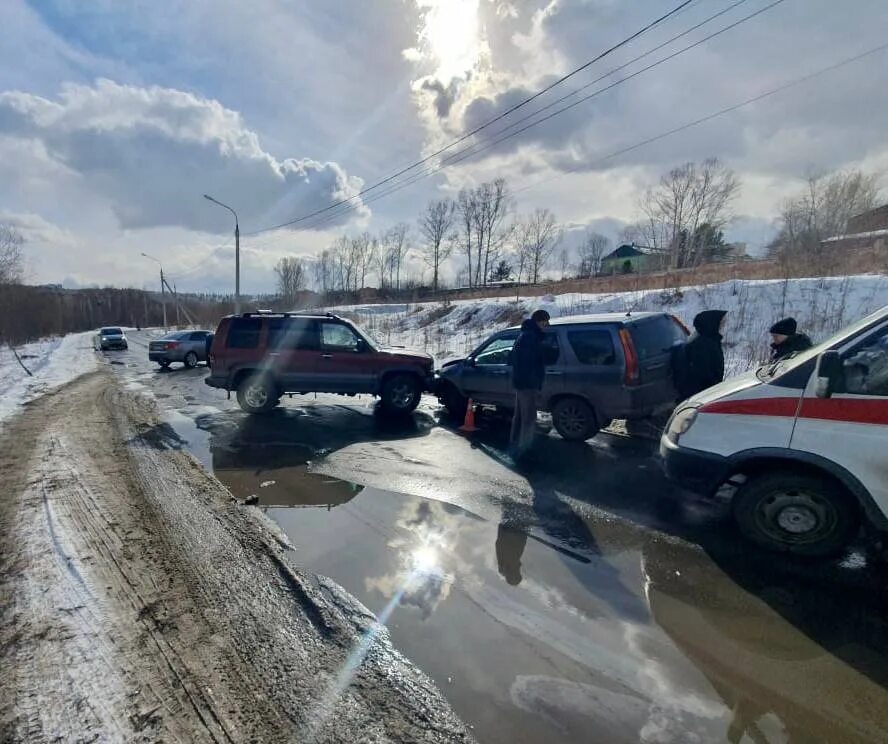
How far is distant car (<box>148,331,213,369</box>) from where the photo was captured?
65.1 ft

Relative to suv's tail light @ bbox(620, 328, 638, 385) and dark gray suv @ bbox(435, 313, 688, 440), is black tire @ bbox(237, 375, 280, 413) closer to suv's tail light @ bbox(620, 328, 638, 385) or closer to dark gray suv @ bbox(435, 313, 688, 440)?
dark gray suv @ bbox(435, 313, 688, 440)

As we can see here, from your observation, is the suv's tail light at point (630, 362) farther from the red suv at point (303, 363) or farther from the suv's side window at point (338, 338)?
the suv's side window at point (338, 338)

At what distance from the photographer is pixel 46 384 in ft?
47.6

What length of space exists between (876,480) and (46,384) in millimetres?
Answer: 18580

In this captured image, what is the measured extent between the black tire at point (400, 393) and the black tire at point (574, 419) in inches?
124

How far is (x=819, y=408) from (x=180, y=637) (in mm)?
4617

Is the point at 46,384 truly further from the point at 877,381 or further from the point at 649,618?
the point at 877,381

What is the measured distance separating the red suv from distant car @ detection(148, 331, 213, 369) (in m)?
11.4

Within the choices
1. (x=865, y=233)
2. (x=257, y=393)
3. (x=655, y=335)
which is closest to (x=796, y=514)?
(x=655, y=335)

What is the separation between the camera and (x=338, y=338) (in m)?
9.76

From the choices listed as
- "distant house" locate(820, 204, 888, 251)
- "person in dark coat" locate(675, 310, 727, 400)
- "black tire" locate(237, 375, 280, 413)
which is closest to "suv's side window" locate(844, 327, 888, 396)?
"person in dark coat" locate(675, 310, 727, 400)

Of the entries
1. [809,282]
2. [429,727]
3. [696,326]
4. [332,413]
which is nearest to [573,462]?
[696,326]

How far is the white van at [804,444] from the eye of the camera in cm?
346

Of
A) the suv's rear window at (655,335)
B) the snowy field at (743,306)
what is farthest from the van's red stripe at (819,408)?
the snowy field at (743,306)
